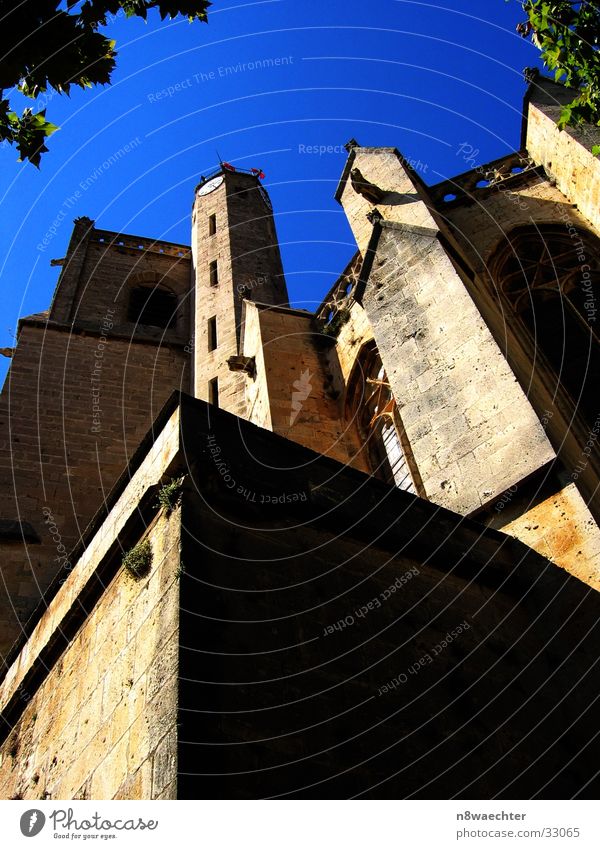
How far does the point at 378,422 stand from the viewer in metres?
10.2

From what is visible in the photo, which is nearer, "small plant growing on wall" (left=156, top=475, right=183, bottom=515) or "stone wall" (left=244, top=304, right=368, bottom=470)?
"small plant growing on wall" (left=156, top=475, right=183, bottom=515)

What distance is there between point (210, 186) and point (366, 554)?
1747cm

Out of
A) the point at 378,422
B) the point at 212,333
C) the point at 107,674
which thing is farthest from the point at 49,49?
the point at 212,333

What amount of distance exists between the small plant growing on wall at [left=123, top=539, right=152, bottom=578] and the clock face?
17193mm

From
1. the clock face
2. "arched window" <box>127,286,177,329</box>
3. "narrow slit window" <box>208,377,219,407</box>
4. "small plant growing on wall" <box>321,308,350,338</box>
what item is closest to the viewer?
"small plant growing on wall" <box>321,308,350,338</box>

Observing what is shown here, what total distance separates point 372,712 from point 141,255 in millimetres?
19965

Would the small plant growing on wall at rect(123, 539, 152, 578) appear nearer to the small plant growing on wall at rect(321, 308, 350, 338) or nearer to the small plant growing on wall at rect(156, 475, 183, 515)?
the small plant growing on wall at rect(156, 475, 183, 515)

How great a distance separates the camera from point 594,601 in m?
5.04

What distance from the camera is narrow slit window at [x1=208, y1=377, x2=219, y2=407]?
13523 mm

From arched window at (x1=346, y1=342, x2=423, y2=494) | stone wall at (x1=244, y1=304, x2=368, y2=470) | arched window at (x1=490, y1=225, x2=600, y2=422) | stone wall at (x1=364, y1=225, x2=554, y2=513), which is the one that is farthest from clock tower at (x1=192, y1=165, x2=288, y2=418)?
stone wall at (x1=364, y1=225, x2=554, y2=513)

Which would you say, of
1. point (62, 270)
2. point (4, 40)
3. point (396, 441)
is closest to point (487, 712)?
point (4, 40)

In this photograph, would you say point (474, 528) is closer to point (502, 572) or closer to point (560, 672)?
point (502, 572)

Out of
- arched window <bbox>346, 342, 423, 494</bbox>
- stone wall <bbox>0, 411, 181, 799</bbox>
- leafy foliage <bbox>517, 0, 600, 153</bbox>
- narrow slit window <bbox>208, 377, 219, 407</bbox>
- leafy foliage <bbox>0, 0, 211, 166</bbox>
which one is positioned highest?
narrow slit window <bbox>208, 377, 219, 407</bbox>

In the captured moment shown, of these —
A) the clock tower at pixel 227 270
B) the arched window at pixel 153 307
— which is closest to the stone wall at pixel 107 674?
the clock tower at pixel 227 270
